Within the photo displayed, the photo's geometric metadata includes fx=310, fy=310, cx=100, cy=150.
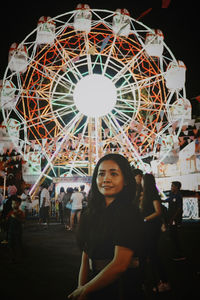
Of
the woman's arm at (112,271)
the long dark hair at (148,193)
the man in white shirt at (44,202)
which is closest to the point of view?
the woman's arm at (112,271)

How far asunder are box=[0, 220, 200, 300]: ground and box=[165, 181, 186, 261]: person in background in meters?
0.21

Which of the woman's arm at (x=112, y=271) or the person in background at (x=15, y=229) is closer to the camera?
the woman's arm at (x=112, y=271)

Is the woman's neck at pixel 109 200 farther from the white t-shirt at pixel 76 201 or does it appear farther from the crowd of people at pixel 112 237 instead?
the white t-shirt at pixel 76 201

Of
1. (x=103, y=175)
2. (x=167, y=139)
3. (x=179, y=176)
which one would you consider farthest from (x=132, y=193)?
(x=179, y=176)

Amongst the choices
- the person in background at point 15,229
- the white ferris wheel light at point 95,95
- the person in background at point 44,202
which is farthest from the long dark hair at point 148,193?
the white ferris wheel light at point 95,95

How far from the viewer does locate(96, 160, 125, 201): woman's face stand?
179cm

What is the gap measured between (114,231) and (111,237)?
1.5 inches

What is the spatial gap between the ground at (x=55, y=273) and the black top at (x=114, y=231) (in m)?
1.20

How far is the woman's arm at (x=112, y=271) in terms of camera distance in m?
1.50

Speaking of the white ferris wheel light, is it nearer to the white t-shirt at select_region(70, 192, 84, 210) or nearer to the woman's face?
the white t-shirt at select_region(70, 192, 84, 210)

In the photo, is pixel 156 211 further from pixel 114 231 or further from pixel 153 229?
pixel 114 231

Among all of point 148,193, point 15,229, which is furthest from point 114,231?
point 15,229

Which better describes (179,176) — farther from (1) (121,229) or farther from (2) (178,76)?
(1) (121,229)

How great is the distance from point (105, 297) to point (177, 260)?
441 centimetres
